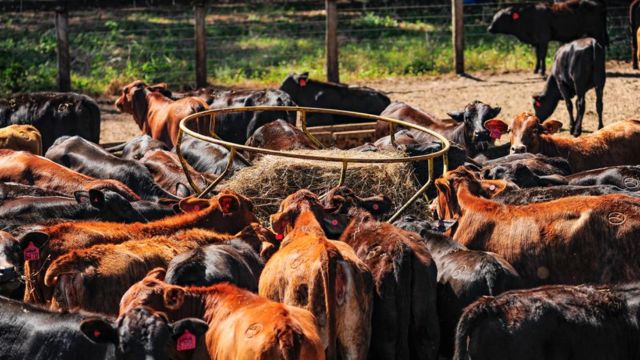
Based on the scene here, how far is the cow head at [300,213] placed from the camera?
8.95 m

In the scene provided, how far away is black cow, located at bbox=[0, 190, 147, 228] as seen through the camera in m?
10.0

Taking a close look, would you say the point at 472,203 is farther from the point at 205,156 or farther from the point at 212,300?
the point at 205,156

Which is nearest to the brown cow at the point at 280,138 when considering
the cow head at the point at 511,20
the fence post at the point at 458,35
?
the fence post at the point at 458,35

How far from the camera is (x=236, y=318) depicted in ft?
23.0

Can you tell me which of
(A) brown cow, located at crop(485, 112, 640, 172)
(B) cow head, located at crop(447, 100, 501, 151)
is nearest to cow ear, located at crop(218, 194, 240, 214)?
(A) brown cow, located at crop(485, 112, 640, 172)

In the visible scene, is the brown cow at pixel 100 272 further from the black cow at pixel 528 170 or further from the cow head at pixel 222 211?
the black cow at pixel 528 170

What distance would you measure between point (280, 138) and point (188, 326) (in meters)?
6.12

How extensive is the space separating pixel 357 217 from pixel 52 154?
4770 mm

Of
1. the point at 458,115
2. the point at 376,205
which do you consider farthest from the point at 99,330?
the point at 458,115

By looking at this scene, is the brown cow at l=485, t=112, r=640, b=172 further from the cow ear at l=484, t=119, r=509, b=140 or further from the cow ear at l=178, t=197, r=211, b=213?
the cow ear at l=178, t=197, r=211, b=213

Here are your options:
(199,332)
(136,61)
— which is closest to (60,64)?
(136,61)

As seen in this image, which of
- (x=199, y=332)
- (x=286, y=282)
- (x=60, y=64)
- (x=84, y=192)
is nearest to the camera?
(x=199, y=332)

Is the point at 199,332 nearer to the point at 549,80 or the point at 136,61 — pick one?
the point at 549,80

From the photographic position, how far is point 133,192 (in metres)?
11.2
